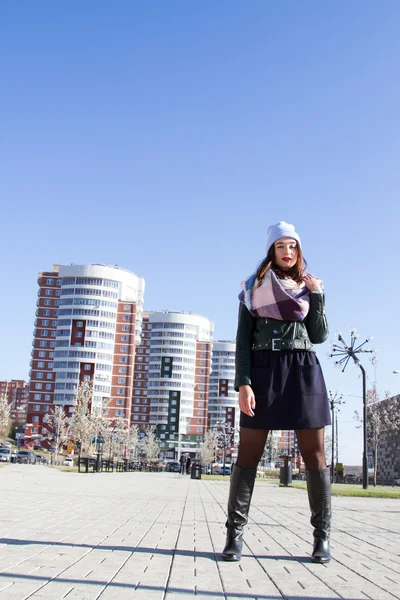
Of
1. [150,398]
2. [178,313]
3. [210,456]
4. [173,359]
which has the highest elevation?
[178,313]

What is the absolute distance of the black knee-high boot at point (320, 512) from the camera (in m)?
4.73

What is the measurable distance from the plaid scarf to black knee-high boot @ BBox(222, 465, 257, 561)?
1.26 metres

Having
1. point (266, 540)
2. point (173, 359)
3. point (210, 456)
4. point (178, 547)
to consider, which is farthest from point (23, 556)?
point (173, 359)

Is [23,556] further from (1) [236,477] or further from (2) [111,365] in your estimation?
(2) [111,365]

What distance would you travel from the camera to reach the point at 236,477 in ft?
16.2

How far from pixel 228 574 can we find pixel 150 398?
157177 mm

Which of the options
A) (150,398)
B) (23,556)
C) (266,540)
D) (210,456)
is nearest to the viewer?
(23,556)

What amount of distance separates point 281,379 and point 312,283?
878 millimetres

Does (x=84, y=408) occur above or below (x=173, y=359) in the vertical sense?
below

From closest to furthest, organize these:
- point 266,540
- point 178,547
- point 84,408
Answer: point 178,547 < point 266,540 < point 84,408

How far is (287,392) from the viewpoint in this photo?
15.9 feet

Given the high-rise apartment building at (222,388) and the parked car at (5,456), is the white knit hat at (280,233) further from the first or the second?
the high-rise apartment building at (222,388)

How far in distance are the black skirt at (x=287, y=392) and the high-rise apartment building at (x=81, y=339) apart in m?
114

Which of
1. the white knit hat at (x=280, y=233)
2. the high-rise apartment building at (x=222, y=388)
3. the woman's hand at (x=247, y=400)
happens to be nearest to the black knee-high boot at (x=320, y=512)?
the woman's hand at (x=247, y=400)
